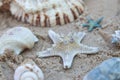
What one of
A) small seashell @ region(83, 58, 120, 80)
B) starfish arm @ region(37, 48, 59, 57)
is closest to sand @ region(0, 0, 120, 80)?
starfish arm @ region(37, 48, 59, 57)

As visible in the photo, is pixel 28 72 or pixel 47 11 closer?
pixel 28 72

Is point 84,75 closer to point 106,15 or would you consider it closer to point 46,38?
point 46,38

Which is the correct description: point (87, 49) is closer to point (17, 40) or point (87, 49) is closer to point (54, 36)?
point (54, 36)

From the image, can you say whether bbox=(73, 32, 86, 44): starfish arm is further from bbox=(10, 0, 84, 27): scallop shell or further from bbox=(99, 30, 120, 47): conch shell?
bbox=(10, 0, 84, 27): scallop shell

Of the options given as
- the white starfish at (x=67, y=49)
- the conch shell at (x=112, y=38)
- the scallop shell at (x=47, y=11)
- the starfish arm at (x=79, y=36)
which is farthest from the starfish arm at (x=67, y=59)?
the scallop shell at (x=47, y=11)

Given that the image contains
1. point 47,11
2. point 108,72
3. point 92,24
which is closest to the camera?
point 108,72

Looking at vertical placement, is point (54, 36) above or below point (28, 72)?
below

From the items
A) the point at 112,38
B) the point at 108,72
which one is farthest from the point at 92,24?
the point at 108,72

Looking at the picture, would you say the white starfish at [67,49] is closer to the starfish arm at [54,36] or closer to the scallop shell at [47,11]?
the starfish arm at [54,36]
